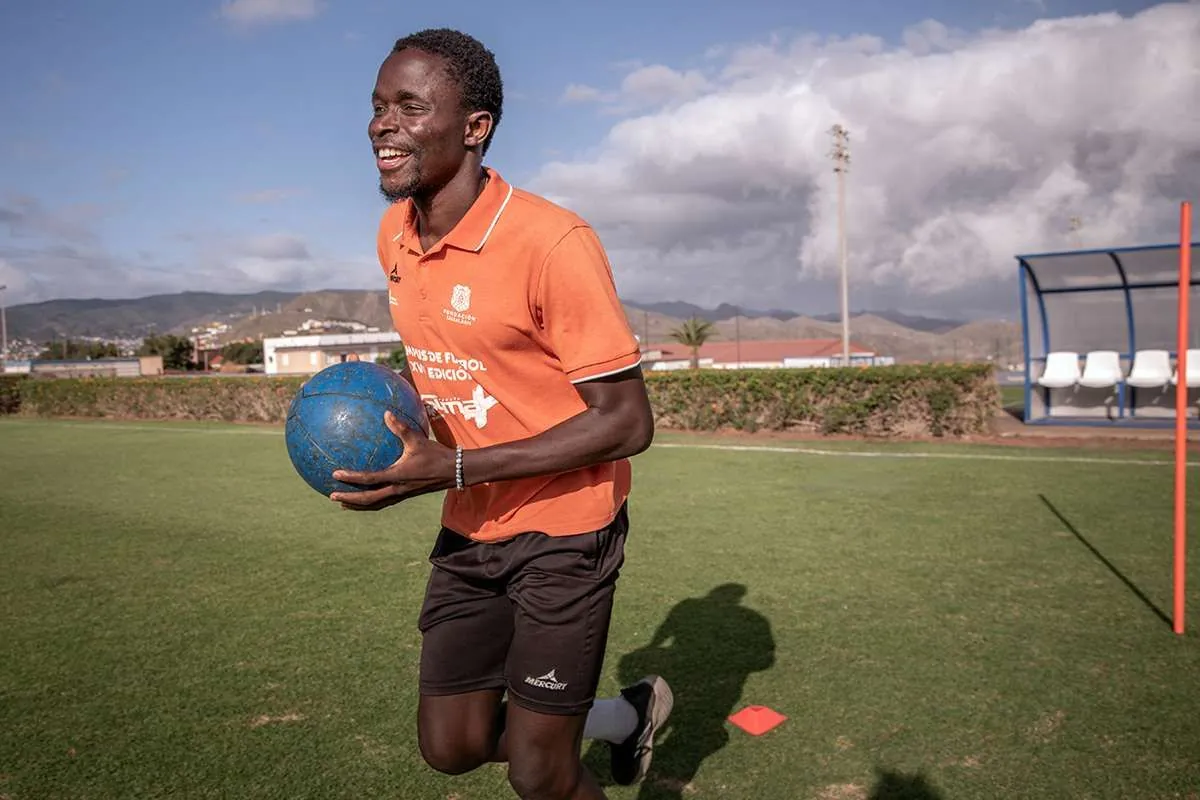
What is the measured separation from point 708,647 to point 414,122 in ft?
12.7

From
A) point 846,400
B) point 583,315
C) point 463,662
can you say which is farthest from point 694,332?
point 583,315

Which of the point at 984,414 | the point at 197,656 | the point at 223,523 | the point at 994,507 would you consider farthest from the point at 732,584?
the point at 984,414

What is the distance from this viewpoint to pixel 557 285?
94.1 inches

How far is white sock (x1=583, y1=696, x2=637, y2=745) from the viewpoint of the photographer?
311 cm

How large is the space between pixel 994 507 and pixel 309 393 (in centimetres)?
→ 875

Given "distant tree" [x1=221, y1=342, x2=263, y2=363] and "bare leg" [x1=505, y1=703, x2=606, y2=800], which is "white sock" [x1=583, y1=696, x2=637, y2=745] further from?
"distant tree" [x1=221, y1=342, x2=263, y2=363]

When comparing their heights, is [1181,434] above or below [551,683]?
above

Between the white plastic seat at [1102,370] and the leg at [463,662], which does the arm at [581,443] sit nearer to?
the leg at [463,662]

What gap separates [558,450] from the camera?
237 centimetres

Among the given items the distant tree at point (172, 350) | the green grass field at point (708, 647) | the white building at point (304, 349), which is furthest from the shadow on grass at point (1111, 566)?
the distant tree at point (172, 350)

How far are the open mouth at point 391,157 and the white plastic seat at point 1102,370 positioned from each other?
62.4 feet

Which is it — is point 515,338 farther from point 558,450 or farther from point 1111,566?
point 1111,566

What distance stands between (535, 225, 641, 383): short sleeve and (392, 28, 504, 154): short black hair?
628mm

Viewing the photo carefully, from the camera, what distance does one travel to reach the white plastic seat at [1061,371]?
18422 millimetres
